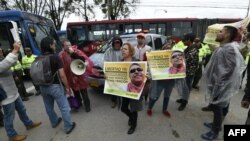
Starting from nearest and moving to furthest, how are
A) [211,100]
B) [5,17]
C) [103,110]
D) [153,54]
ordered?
[211,100], [153,54], [103,110], [5,17]

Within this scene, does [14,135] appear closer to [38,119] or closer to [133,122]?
[38,119]

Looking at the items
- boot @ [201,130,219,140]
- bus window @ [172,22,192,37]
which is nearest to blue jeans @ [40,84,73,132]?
boot @ [201,130,219,140]

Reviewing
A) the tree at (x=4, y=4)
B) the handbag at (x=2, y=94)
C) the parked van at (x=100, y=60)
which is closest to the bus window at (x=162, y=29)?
the parked van at (x=100, y=60)

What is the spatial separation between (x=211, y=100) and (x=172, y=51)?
143 cm

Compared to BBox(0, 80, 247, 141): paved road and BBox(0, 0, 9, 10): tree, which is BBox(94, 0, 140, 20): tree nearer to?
BBox(0, 0, 9, 10): tree

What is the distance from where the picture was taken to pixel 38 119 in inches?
206

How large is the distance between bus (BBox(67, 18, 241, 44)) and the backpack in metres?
12.5

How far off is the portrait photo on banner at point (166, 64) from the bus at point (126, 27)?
1169 cm

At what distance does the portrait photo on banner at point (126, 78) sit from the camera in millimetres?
4152

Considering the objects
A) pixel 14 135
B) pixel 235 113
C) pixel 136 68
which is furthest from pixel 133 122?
pixel 235 113

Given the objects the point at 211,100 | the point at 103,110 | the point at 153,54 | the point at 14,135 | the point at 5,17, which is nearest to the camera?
the point at 211,100

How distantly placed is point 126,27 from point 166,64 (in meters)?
12.1

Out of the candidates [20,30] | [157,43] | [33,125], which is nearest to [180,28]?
[157,43]

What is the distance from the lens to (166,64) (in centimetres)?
495
